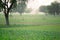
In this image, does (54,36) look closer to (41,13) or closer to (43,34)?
(43,34)

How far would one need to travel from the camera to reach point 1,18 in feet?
11.2

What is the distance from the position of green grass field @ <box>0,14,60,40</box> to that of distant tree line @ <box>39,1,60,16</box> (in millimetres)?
96

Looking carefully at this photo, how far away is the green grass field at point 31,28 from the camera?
3.37 metres

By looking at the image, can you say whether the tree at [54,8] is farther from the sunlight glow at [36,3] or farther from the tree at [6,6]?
the tree at [6,6]

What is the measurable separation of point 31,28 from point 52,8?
552 mm

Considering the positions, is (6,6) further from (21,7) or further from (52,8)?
(52,8)

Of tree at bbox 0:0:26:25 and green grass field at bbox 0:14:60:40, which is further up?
tree at bbox 0:0:26:25

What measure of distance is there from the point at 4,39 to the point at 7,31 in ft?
0.52

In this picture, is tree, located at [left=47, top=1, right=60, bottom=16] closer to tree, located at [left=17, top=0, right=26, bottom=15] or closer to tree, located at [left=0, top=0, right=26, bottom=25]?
tree, located at [left=17, top=0, right=26, bottom=15]

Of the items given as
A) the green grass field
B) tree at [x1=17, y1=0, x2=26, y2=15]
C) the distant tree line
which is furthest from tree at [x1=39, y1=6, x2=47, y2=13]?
tree at [x1=17, y1=0, x2=26, y2=15]

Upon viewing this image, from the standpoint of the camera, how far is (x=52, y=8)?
3443 millimetres

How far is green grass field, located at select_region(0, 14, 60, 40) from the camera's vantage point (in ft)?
11.1

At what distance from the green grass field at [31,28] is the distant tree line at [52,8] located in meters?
0.10

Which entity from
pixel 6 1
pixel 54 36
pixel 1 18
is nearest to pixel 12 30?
pixel 1 18
